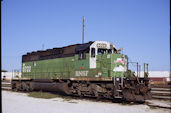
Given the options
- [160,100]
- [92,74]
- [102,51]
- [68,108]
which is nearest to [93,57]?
[102,51]

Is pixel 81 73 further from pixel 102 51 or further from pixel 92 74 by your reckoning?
pixel 102 51

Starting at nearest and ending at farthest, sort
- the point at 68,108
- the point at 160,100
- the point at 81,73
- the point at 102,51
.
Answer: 1. the point at 68,108
2. the point at 102,51
3. the point at 160,100
4. the point at 81,73

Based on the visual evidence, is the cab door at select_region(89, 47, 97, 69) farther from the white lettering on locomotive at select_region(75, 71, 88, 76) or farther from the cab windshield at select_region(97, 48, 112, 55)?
the white lettering on locomotive at select_region(75, 71, 88, 76)

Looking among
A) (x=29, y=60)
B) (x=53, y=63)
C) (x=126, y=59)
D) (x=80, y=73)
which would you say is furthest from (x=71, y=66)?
(x=29, y=60)

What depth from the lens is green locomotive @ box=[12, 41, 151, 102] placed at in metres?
12.2

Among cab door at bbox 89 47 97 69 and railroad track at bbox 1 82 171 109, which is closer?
railroad track at bbox 1 82 171 109

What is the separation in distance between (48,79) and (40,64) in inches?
97.2

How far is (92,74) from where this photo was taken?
544 inches

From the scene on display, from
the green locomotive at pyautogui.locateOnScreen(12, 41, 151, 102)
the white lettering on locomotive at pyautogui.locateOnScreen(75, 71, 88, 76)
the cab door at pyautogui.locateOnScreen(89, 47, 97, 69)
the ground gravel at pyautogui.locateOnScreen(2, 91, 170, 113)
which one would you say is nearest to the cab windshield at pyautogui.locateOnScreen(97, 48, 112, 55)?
the green locomotive at pyautogui.locateOnScreen(12, 41, 151, 102)

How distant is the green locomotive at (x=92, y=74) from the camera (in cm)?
1216

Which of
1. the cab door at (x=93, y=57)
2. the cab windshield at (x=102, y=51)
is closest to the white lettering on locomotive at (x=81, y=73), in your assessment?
the cab door at (x=93, y=57)

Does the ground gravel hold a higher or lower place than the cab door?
lower

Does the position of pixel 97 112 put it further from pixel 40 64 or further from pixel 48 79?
pixel 40 64

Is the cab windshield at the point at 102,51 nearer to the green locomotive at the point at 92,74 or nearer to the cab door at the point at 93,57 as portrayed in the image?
the green locomotive at the point at 92,74
